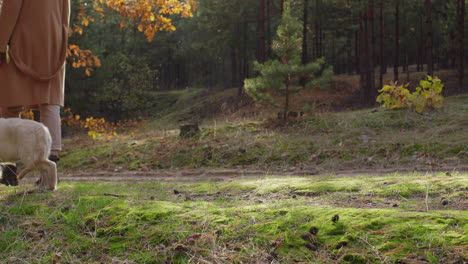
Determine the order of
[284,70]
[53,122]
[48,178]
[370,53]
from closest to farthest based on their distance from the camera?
[48,178] → [53,122] → [284,70] → [370,53]

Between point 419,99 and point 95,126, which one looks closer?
point 95,126

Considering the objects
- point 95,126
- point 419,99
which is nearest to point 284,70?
point 419,99

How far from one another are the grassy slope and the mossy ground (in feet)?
13.0

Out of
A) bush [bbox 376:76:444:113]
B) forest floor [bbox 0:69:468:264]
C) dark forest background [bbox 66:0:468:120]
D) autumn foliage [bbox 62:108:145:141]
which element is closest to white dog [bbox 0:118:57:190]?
forest floor [bbox 0:69:468:264]

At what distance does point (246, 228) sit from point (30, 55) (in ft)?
11.9

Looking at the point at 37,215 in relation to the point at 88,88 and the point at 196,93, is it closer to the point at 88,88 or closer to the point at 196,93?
the point at 88,88

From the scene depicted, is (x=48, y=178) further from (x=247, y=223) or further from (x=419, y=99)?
(x=419, y=99)

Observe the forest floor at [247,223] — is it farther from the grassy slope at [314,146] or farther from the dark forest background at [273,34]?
the dark forest background at [273,34]

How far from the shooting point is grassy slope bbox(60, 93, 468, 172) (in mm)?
7532

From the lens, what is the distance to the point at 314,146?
8.65 meters

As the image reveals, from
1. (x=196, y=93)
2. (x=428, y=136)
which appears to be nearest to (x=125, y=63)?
(x=196, y=93)

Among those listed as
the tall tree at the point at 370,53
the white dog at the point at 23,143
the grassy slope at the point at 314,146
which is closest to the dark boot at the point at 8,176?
the white dog at the point at 23,143

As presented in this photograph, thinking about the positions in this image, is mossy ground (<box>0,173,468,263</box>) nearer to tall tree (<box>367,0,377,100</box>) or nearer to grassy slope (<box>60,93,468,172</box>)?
grassy slope (<box>60,93,468,172</box>)

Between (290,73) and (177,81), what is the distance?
117ft
